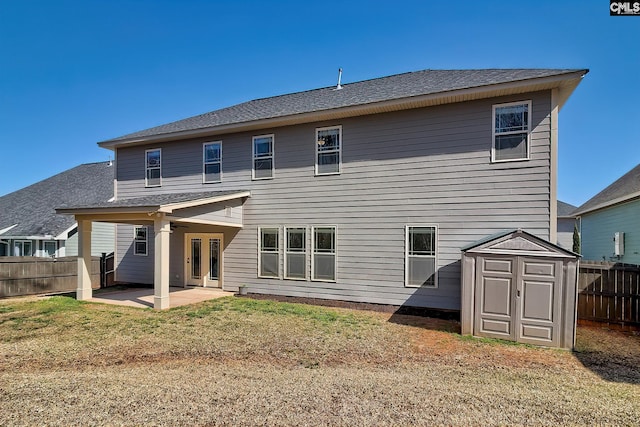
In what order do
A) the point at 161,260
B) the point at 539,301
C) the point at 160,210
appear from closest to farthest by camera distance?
1. the point at 539,301
2. the point at 160,210
3. the point at 161,260

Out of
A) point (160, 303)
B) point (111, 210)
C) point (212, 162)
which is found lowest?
point (160, 303)

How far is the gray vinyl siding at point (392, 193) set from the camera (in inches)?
302

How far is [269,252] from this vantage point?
34.0 feet

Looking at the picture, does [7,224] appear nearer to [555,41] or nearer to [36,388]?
[36,388]

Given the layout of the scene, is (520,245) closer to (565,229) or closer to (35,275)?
(35,275)

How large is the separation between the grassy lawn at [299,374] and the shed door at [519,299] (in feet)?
1.10

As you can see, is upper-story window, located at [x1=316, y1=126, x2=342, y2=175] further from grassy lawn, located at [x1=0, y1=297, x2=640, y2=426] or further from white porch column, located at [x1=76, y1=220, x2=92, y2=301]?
white porch column, located at [x1=76, y1=220, x2=92, y2=301]

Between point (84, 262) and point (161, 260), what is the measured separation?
359cm

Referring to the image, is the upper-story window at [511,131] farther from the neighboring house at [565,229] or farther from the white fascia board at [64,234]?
the neighboring house at [565,229]

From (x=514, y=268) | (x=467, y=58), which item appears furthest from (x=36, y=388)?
(x=467, y=58)

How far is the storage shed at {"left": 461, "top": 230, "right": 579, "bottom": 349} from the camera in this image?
5777 millimetres

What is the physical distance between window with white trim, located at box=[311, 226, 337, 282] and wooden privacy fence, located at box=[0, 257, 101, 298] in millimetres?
9469

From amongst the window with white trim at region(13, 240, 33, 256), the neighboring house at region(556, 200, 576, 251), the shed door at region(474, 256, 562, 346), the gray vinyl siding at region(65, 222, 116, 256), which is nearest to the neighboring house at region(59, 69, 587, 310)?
the shed door at region(474, 256, 562, 346)

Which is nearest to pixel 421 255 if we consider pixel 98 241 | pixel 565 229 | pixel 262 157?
pixel 262 157
